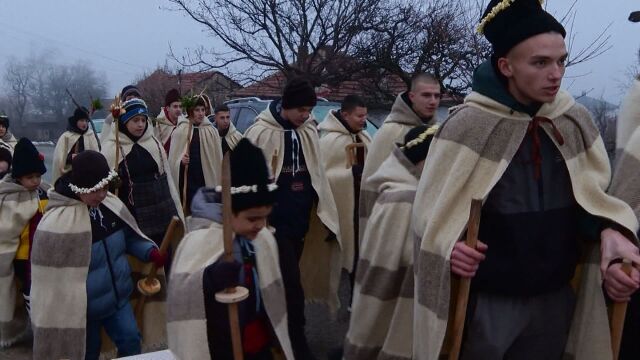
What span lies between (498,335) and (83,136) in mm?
6822

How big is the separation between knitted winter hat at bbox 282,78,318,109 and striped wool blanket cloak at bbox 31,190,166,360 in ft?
6.74

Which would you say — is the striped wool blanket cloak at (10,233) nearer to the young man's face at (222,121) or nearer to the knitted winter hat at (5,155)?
the knitted winter hat at (5,155)

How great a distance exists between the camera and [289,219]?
574 centimetres

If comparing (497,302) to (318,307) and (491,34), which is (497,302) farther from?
(318,307)

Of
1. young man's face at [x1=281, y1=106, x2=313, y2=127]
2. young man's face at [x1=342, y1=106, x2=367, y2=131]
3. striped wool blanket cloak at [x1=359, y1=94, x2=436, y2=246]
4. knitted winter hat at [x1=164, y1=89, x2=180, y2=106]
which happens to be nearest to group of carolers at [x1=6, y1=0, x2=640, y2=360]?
striped wool blanket cloak at [x1=359, y1=94, x2=436, y2=246]

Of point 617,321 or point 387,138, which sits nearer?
point 617,321

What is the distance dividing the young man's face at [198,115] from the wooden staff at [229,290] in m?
5.97

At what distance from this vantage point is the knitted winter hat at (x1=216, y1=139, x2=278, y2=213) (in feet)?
9.94

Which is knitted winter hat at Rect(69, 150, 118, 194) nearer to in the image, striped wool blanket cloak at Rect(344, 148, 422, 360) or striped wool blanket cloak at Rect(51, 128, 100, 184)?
striped wool blanket cloak at Rect(344, 148, 422, 360)

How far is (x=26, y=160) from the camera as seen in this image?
5684 millimetres

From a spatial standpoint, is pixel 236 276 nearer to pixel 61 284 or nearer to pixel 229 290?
pixel 229 290

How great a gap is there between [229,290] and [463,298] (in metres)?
0.93

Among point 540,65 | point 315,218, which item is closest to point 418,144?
point 540,65

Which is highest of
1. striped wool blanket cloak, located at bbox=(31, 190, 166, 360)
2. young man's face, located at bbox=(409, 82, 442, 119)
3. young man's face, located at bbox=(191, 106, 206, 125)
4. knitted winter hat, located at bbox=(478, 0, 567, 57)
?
knitted winter hat, located at bbox=(478, 0, 567, 57)
